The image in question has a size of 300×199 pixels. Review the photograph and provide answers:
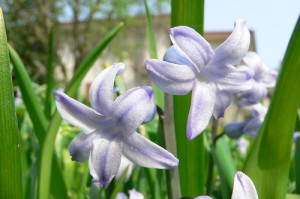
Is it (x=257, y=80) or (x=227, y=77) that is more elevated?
(x=227, y=77)

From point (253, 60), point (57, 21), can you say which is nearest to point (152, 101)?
point (253, 60)

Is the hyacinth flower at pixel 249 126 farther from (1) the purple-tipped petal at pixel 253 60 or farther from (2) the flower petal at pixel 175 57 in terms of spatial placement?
(2) the flower petal at pixel 175 57

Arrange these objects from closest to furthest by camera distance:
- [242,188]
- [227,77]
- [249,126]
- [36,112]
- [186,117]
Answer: [242,188] → [227,77] → [186,117] → [36,112] → [249,126]

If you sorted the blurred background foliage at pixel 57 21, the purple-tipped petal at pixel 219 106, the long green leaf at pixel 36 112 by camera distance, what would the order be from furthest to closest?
the blurred background foliage at pixel 57 21 < the long green leaf at pixel 36 112 < the purple-tipped petal at pixel 219 106

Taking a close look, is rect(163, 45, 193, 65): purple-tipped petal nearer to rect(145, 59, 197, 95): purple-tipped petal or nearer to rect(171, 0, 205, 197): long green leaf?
rect(145, 59, 197, 95): purple-tipped petal

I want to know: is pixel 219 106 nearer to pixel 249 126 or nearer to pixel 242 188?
pixel 242 188

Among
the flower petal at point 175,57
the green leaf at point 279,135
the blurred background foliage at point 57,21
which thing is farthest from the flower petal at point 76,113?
the blurred background foliage at point 57,21

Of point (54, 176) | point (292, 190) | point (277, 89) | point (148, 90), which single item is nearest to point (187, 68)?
point (148, 90)
